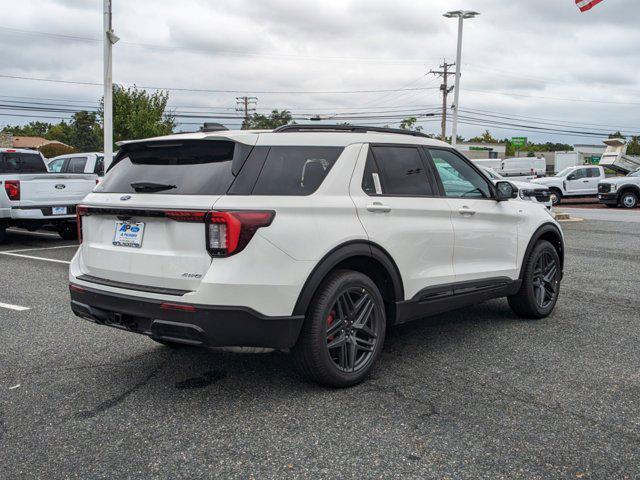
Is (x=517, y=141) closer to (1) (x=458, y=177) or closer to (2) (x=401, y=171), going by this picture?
(1) (x=458, y=177)

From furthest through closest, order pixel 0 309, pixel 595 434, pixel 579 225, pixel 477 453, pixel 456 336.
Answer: pixel 579 225
pixel 0 309
pixel 456 336
pixel 595 434
pixel 477 453

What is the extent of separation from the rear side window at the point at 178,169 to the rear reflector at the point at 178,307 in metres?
0.68

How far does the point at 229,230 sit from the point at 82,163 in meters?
13.8

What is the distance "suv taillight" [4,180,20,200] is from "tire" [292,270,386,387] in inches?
366

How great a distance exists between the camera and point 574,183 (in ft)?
98.3

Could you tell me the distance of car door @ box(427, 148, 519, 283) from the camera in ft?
16.5

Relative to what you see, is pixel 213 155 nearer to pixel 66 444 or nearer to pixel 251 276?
pixel 251 276

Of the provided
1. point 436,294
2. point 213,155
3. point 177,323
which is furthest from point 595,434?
point 213,155

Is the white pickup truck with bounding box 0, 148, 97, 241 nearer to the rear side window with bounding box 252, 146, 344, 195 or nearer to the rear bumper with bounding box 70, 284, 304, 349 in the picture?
the rear bumper with bounding box 70, 284, 304, 349

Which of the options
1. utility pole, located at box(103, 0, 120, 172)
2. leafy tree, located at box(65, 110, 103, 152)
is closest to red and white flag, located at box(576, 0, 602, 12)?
utility pole, located at box(103, 0, 120, 172)

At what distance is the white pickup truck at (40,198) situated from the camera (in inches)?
453

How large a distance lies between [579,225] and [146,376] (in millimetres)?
15880

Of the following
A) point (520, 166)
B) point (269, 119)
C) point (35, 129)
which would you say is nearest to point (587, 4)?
point (520, 166)

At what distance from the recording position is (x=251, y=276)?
363cm
